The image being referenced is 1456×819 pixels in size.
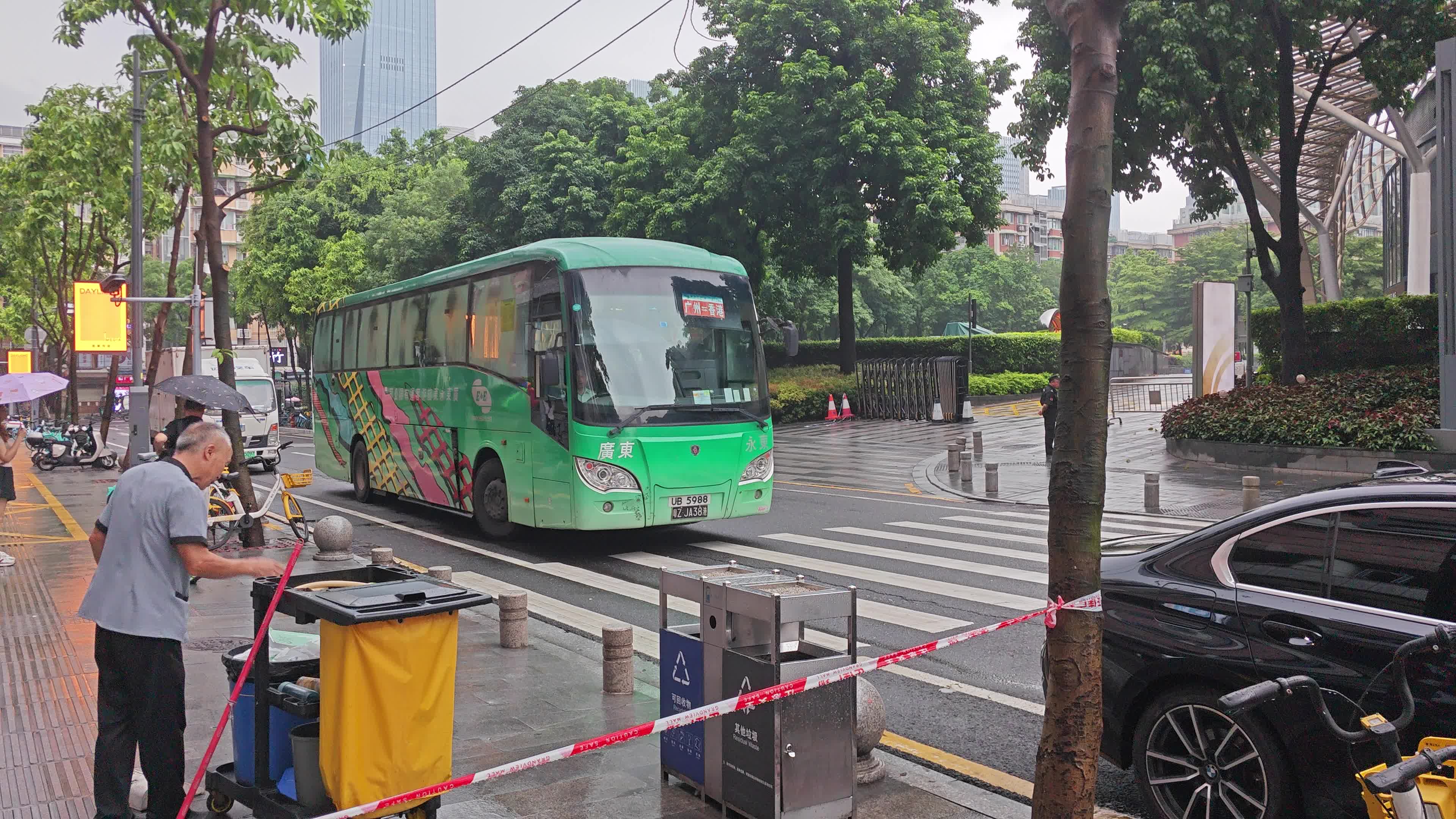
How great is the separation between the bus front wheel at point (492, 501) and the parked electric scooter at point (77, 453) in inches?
804

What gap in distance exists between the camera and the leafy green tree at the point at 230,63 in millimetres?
13383

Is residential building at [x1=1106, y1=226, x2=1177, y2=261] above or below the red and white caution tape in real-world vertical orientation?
above

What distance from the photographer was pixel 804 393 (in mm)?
36406

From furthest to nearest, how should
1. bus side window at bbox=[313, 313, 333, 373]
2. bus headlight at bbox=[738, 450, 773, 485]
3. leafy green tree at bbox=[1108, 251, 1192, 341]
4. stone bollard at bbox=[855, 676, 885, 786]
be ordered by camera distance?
leafy green tree at bbox=[1108, 251, 1192, 341]
bus side window at bbox=[313, 313, 333, 373]
bus headlight at bbox=[738, 450, 773, 485]
stone bollard at bbox=[855, 676, 885, 786]

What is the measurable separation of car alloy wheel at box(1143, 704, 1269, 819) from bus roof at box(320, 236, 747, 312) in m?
8.80

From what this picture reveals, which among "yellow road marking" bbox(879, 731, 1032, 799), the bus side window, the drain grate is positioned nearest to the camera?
"yellow road marking" bbox(879, 731, 1032, 799)

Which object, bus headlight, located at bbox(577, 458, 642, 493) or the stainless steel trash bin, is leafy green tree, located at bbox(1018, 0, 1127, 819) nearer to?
the stainless steel trash bin

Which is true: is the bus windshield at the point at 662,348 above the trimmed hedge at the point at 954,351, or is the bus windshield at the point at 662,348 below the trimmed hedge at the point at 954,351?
below

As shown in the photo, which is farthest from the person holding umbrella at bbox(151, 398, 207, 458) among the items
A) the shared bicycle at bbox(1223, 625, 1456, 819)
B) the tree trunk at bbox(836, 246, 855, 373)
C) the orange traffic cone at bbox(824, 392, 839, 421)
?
the tree trunk at bbox(836, 246, 855, 373)

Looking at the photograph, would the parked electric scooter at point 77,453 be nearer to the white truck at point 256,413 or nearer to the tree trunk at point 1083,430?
the white truck at point 256,413

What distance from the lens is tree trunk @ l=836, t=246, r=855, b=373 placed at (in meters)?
36.5

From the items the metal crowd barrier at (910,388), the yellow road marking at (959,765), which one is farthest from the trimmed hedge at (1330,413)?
the yellow road marking at (959,765)

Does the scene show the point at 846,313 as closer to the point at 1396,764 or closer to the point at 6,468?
the point at 6,468

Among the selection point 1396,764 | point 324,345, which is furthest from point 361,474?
point 1396,764
